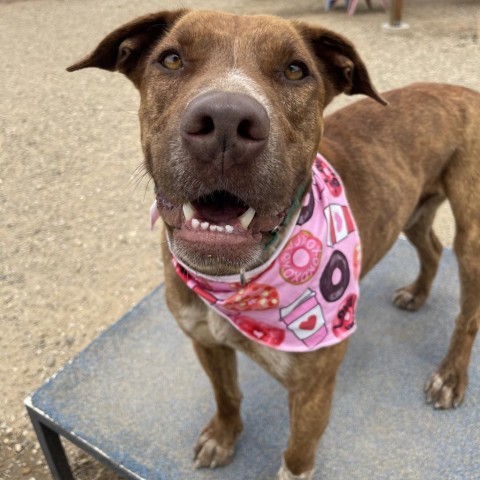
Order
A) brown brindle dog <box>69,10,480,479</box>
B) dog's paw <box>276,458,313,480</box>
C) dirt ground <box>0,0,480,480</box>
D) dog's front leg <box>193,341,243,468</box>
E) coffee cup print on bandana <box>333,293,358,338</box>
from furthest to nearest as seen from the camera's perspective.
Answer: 1. dirt ground <box>0,0,480,480</box>
2. dog's front leg <box>193,341,243,468</box>
3. dog's paw <box>276,458,313,480</box>
4. coffee cup print on bandana <box>333,293,358,338</box>
5. brown brindle dog <box>69,10,480,479</box>

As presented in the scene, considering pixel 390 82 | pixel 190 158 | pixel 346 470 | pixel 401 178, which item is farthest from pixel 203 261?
pixel 390 82

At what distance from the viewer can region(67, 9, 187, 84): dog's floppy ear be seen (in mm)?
2141

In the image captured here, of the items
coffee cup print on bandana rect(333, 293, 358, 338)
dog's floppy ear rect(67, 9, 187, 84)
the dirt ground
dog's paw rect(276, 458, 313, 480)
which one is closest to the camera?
dog's floppy ear rect(67, 9, 187, 84)

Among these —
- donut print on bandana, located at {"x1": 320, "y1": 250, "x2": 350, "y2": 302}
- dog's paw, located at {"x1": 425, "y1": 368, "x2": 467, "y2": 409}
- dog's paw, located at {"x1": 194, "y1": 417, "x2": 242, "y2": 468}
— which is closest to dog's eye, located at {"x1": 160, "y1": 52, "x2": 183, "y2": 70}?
donut print on bandana, located at {"x1": 320, "y1": 250, "x2": 350, "y2": 302}

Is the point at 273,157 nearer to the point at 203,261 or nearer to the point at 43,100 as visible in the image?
the point at 203,261

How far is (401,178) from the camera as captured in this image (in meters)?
2.79

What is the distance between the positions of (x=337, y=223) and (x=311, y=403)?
79 centimetres

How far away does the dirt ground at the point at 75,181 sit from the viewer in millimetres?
3883

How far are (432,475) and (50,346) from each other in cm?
260

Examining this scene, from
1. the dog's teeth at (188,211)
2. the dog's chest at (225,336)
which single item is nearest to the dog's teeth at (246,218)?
the dog's teeth at (188,211)

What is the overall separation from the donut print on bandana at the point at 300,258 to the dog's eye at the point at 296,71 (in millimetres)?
598

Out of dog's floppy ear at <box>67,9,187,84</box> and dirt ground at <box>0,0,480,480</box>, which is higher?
dog's floppy ear at <box>67,9,187,84</box>

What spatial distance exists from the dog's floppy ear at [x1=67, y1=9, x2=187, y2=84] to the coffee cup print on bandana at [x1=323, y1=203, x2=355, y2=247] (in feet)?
3.29

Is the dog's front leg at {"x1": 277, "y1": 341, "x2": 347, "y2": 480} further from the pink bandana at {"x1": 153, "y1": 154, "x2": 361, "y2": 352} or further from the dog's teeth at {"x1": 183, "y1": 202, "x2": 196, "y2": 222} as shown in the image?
the dog's teeth at {"x1": 183, "y1": 202, "x2": 196, "y2": 222}
